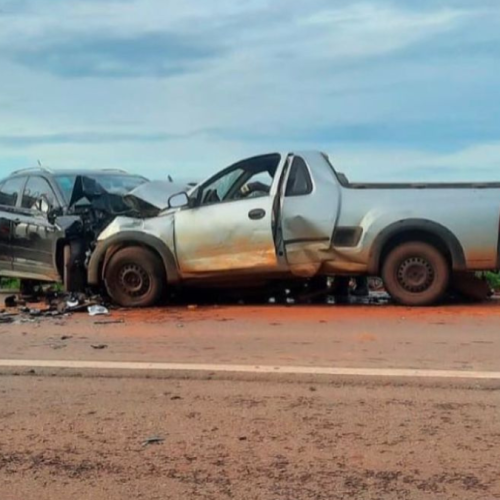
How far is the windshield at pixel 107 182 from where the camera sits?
12.2 meters

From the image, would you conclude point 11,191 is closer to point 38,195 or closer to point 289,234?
point 38,195

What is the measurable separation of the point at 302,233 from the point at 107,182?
3.09 metres

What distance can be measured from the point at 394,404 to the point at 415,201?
16.6ft

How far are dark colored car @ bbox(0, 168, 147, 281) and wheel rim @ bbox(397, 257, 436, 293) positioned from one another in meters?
3.82

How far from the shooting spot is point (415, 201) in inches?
426

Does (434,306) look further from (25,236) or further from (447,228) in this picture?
(25,236)

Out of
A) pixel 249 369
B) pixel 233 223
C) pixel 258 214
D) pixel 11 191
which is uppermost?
pixel 11 191

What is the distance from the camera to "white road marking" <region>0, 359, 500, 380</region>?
6.95 metres

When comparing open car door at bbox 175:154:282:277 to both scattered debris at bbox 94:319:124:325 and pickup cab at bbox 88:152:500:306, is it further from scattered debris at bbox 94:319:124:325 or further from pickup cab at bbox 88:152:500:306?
scattered debris at bbox 94:319:124:325

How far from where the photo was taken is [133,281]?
37.4 ft

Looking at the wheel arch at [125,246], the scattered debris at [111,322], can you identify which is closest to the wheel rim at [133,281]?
the wheel arch at [125,246]

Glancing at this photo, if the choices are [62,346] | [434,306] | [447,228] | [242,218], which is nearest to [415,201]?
[447,228]

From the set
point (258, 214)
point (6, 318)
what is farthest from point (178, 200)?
point (6, 318)

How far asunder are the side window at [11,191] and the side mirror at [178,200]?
2.51 metres
